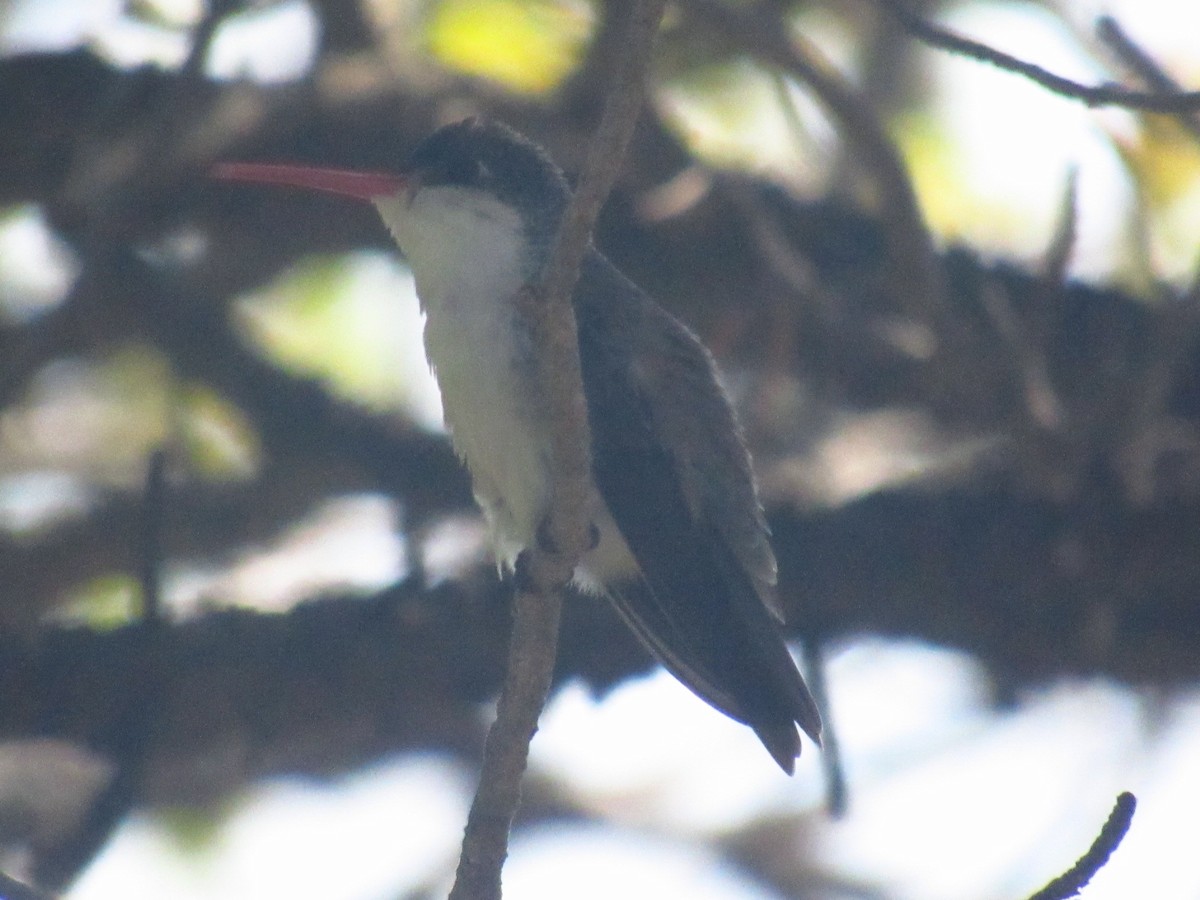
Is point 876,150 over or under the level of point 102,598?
over

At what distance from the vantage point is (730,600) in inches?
166

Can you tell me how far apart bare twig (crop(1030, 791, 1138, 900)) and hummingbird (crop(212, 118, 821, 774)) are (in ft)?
3.45

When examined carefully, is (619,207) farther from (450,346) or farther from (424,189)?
(450,346)

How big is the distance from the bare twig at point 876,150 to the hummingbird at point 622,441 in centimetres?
95

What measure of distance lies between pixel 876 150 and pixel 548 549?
235 centimetres

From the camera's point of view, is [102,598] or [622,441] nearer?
[622,441]

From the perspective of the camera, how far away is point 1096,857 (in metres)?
2.95

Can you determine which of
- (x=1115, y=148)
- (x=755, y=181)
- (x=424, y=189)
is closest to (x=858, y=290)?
(x=755, y=181)

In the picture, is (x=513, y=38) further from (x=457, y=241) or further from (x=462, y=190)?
(x=457, y=241)

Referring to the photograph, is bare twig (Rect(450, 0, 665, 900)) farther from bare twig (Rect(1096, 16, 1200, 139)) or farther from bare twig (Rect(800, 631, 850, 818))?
bare twig (Rect(1096, 16, 1200, 139))

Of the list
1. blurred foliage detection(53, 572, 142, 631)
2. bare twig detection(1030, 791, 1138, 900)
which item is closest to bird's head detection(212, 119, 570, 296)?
blurred foliage detection(53, 572, 142, 631)

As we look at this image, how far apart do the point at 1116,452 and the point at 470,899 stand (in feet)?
9.40

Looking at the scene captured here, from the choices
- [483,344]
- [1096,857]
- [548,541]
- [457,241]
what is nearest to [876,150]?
[457,241]

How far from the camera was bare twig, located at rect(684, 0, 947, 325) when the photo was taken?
17.4ft
